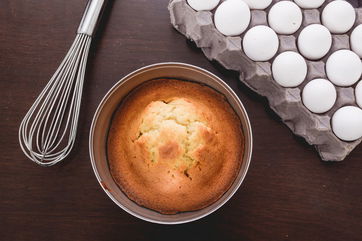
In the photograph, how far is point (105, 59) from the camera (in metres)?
0.84

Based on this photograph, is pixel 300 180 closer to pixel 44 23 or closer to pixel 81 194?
pixel 81 194

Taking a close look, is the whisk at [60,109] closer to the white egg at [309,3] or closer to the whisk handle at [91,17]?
the whisk handle at [91,17]

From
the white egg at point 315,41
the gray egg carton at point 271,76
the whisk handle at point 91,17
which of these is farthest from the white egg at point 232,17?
the whisk handle at point 91,17

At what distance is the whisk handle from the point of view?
2.68 ft

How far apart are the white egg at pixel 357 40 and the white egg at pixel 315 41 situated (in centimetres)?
5

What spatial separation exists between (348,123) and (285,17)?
230mm

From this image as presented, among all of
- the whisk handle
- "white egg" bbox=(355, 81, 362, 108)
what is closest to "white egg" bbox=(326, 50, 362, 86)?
"white egg" bbox=(355, 81, 362, 108)

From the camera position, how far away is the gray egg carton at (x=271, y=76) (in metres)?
0.76

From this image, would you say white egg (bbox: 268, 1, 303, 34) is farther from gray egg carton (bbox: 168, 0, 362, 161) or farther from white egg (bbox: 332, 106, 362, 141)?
white egg (bbox: 332, 106, 362, 141)

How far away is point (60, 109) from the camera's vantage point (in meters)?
0.83

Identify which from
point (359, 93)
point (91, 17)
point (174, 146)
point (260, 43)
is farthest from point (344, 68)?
point (91, 17)

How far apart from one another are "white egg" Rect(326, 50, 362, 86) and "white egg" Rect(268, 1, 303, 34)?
9 centimetres

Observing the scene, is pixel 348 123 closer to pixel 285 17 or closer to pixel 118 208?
pixel 285 17

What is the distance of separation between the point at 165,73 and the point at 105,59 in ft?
0.57
